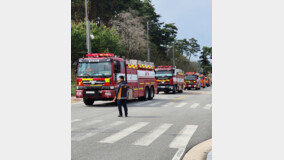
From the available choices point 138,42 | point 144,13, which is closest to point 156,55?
point 144,13

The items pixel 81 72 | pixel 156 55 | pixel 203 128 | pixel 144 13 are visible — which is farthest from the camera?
pixel 156 55

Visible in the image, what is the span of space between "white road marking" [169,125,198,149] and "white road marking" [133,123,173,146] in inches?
21.1

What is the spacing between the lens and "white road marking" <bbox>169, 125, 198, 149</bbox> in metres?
7.01

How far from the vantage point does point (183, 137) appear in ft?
26.2

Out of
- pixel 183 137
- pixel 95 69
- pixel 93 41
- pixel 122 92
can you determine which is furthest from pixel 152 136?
pixel 93 41

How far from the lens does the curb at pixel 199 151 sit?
5953mm

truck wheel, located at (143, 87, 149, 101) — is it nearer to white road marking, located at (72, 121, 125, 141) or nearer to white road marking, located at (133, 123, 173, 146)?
white road marking, located at (72, 121, 125, 141)

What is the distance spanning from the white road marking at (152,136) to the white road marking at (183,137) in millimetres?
536

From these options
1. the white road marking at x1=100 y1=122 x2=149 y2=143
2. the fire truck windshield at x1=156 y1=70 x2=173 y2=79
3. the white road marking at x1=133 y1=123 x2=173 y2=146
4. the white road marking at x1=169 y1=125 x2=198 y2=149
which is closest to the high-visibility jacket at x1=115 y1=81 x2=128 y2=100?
the white road marking at x1=100 y1=122 x2=149 y2=143

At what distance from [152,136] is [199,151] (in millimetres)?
1884
